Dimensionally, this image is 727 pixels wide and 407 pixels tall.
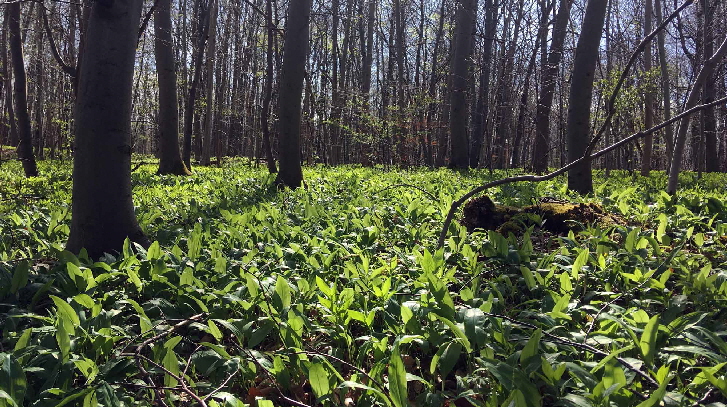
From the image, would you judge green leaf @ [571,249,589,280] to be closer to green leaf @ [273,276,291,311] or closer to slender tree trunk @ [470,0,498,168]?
green leaf @ [273,276,291,311]

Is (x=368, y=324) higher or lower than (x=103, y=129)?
lower

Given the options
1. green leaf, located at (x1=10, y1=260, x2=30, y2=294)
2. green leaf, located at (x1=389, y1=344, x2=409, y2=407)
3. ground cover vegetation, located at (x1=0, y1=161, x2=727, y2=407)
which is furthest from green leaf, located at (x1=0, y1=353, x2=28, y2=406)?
green leaf, located at (x1=389, y1=344, x2=409, y2=407)

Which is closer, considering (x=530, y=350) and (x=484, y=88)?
(x=530, y=350)

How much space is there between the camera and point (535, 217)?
401 centimetres

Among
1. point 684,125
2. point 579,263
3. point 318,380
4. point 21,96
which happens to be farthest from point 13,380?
point 21,96

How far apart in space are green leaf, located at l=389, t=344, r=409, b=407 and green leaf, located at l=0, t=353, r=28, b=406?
1325 mm

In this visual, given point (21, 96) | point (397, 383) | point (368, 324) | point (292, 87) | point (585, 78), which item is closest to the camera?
point (397, 383)

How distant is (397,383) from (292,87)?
716 centimetres

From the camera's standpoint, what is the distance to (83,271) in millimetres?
2752

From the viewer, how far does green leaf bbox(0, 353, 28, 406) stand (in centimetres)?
162

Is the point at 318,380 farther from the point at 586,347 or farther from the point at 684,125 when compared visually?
the point at 684,125

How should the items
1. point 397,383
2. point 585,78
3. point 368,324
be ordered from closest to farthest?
point 397,383 → point 368,324 → point 585,78

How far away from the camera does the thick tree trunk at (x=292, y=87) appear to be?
805 centimetres

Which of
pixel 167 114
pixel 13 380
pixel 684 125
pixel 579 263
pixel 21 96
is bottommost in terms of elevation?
pixel 13 380
